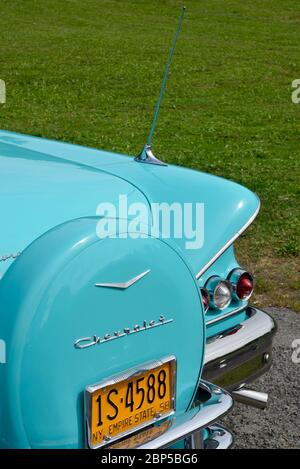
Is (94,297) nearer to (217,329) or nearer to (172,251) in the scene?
(172,251)

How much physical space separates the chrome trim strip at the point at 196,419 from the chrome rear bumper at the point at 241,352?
0.23m

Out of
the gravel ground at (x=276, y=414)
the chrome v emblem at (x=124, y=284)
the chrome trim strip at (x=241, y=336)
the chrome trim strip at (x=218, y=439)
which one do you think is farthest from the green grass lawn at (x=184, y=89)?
the chrome v emblem at (x=124, y=284)

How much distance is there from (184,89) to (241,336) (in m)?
11.7

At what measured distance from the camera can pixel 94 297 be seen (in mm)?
2377

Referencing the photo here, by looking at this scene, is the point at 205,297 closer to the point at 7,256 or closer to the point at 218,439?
the point at 218,439

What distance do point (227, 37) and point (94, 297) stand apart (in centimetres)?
2016

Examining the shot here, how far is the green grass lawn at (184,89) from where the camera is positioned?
7484 millimetres

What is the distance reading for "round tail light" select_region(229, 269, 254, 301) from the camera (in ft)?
10.7

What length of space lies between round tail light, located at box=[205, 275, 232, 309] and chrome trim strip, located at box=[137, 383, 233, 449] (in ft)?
1.21

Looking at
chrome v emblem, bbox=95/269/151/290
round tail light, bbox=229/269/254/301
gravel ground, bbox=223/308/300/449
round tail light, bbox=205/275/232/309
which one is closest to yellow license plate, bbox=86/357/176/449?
chrome v emblem, bbox=95/269/151/290

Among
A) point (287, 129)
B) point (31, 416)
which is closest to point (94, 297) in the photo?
point (31, 416)

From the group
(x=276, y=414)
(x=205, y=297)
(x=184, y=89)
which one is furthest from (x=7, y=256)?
(x=184, y=89)

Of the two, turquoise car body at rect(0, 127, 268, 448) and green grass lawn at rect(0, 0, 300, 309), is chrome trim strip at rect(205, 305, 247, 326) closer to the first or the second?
turquoise car body at rect(0, 127, 268, 448)

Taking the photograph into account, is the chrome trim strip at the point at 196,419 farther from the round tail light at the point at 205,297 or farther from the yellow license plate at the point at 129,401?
the round tail light at the point at 205,297
